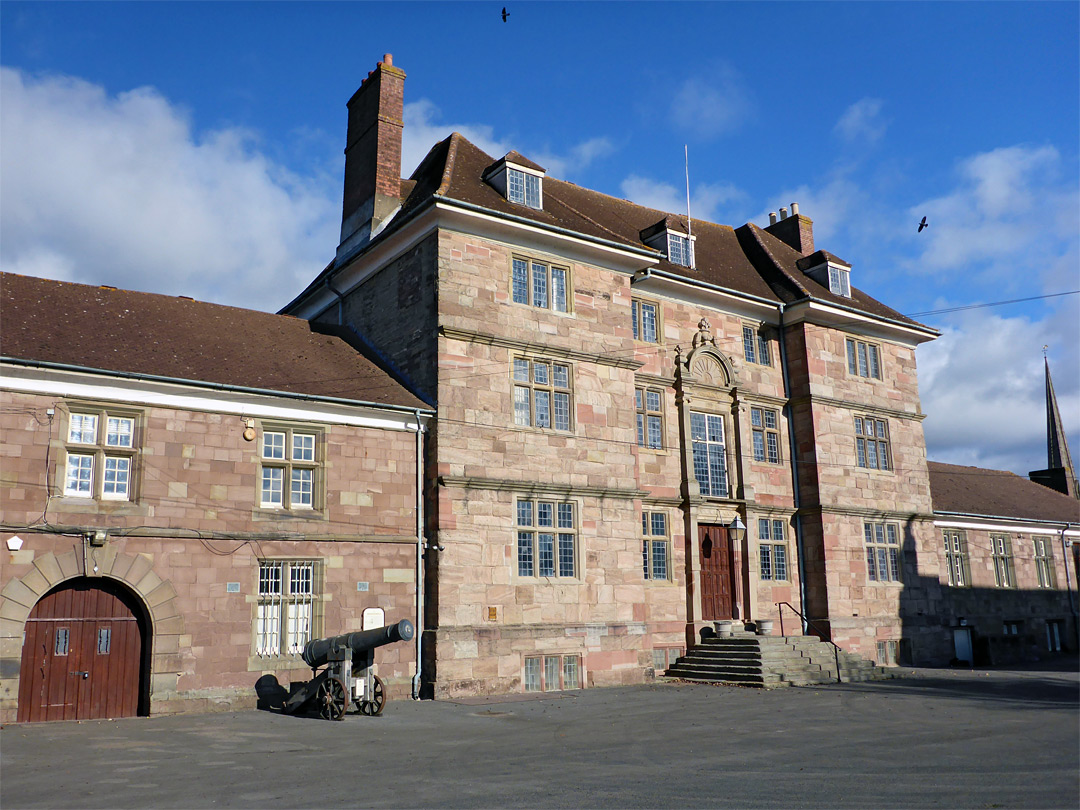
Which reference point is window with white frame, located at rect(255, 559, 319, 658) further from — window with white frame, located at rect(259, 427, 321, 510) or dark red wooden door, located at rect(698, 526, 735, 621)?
dark red wooden door, located at rect(698, 526, 735, 621)

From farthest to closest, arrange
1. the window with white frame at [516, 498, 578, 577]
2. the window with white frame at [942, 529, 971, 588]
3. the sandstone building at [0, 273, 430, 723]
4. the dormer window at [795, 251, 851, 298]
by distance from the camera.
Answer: the window with white frame at [942, 529, 971, 588] < the dormer window at [795, 251, 851, 298] < the window with white frame at [516, 498, 578, 577] < the sandstone building at [0, 273, 430, 723]

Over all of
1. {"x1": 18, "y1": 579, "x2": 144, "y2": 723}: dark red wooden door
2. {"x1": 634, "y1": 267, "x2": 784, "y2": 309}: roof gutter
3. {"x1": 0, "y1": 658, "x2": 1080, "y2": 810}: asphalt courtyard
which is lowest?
{"x1": 0, "y1": 658, "x2": 1080, "y2": 810}: asphalt courtyard

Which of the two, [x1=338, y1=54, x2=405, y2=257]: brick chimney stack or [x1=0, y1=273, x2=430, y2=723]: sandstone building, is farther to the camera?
[x1=338, y1=54, x2=405, y2=257]: brick chimney stack

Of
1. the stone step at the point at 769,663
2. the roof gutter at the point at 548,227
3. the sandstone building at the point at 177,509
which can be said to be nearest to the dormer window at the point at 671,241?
the roof gutter at the point at 548,227

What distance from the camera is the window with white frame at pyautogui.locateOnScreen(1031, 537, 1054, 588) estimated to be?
122ft

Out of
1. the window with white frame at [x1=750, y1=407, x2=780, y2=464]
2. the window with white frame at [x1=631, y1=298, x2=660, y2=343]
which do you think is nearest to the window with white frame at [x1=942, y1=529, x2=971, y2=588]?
the window with white frame at [x1=750, y1=407, x2=780, y2=464]

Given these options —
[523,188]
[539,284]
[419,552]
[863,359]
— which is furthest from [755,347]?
[419,552]

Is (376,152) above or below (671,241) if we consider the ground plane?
above

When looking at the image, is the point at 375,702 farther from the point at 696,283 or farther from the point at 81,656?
the point at 696,283

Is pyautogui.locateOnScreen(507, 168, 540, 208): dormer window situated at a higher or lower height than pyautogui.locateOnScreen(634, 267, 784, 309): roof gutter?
higher

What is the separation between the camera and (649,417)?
25703mm

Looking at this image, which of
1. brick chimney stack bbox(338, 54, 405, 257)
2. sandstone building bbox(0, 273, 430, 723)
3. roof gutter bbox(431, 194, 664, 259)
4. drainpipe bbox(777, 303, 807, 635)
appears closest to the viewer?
sandstone building bbox(0, 273, 430, 723)

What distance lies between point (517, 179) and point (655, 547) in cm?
1074

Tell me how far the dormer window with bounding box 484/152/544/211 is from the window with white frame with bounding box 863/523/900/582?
14648 millimetres
